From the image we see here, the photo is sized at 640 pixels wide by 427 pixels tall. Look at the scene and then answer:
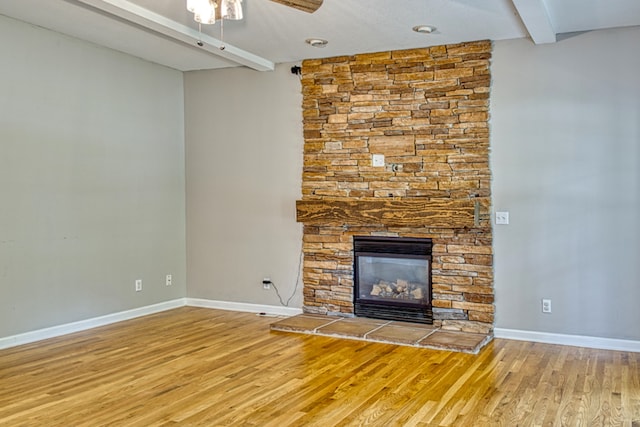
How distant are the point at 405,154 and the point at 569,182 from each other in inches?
56.3

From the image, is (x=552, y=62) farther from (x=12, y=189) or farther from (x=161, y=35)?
(x=12, y=189)

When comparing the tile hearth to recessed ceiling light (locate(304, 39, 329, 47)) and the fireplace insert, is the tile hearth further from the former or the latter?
recessed ceiling light (locate(304, 39, 329, 47))

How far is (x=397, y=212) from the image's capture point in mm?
5211

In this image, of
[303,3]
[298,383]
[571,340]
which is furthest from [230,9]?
[571,340]

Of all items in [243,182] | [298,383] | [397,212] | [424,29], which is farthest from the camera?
[243,182]

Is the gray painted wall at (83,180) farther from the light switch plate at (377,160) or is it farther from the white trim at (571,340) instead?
the white trim at (571,340)

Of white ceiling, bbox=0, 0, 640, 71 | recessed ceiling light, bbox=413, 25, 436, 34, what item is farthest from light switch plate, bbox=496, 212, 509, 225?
recessed ceiling light, bbox=413, 25, 436, 34

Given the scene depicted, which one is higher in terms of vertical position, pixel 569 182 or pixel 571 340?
pixel 569 182

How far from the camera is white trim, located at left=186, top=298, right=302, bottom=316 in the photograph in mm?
5945

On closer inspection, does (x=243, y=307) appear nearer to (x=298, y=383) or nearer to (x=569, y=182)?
(x=298, y=383)

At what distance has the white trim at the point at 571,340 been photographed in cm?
457

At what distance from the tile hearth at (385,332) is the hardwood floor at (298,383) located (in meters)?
0.11

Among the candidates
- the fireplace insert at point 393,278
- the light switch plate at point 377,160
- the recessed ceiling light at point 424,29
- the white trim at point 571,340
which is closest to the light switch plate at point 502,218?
the fireplace insert at point 393,278

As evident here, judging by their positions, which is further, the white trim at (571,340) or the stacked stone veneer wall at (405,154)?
the stacked stone veneer wall at (405,154)
